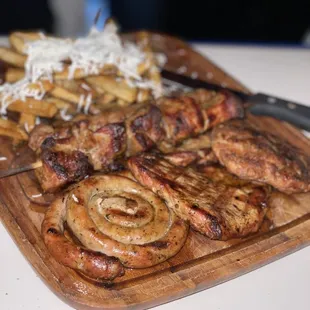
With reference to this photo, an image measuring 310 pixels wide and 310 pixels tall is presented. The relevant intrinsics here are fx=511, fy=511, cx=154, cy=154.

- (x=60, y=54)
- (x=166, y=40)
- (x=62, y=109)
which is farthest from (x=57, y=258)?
(x=166, y=40)

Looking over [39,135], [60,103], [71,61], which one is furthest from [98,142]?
[71,61]

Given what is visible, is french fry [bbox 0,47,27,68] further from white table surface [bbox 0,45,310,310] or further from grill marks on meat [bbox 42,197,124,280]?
grill marks on meat [bbox 42,197,124,280]

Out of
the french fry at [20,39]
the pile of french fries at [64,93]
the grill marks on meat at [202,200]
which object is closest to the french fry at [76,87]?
the pile of french fries at [64,93]

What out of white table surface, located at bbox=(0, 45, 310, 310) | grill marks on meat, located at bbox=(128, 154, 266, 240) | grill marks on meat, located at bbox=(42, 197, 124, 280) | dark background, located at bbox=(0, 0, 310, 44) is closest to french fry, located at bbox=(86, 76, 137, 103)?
grill marks on meat, located at bbox=(128, 154, 266, 240)

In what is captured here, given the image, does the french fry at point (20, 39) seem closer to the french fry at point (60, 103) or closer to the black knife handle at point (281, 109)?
the french fry at point (60, 103)

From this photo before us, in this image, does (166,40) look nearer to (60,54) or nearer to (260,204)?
(60,54)
